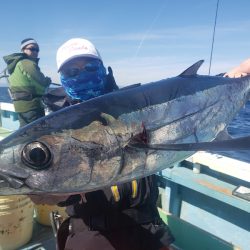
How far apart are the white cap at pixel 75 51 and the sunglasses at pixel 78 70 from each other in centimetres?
6

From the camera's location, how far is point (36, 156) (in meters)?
1.32

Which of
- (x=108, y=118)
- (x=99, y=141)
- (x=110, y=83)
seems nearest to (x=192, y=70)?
(x=110, y=83)

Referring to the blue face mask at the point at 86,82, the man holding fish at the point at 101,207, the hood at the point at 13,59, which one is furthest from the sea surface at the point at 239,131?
the hood at the point at 13,59

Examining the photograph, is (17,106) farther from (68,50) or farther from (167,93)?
(167,93)

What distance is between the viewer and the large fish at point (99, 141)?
1326mm

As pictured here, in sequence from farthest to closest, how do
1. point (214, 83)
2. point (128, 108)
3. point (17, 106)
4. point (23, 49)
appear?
1. point (23, 49)
2. point (17, 106)
3. point (214, 83)
4. point (128, 108)

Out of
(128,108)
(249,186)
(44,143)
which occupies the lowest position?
(249,186)

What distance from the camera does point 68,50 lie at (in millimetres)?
2195

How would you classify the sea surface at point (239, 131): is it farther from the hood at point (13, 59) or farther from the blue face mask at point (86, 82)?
the hood at point (13, 59)

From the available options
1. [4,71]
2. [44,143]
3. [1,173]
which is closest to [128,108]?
[44,143]

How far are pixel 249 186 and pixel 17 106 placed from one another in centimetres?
429

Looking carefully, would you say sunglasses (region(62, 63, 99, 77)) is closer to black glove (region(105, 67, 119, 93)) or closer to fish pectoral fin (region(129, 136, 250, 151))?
black glove (region(105, 67, 119, 93))

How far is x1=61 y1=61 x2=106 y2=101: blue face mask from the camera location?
2.16 metres

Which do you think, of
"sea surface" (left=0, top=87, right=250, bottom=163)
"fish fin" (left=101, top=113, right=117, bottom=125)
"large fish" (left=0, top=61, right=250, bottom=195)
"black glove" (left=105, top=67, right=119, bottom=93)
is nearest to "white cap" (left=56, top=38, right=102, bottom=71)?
"black glove" (left=105, top=67, right=119, bottom=93)
